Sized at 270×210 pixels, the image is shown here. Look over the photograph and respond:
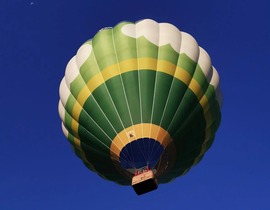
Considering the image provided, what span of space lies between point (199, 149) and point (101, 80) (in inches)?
176

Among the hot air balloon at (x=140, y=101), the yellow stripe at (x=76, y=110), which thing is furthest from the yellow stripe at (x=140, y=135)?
the yellow stripe at (x=76, y=110)

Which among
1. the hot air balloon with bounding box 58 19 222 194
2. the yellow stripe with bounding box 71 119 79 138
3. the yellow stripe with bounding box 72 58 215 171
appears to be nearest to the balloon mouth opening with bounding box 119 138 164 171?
the hot air balloon with bounding box 58 19 222 194

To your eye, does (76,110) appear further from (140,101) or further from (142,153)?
(142,153)

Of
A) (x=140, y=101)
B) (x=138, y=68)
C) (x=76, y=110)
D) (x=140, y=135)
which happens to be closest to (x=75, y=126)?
(x=76, y=110)

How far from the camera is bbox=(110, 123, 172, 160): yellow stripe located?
15969mm

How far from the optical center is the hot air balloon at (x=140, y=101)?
53.1 ft

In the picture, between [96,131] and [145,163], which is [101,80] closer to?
[96,131]

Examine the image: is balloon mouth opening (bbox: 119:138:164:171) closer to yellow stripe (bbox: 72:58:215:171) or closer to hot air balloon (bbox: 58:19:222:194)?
hot air balloon (bbox: 58:19:222:194)

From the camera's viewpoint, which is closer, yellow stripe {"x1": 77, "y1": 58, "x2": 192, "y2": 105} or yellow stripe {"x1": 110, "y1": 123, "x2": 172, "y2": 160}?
yellow stripe {"x1": 110, "y1": 123, "x2": 172, "y2": 160}

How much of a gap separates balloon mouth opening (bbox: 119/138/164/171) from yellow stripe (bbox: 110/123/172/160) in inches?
4.5

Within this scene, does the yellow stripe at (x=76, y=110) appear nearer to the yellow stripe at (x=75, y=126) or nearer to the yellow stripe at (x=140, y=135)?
the yellow stripe at (x=75, y=126)

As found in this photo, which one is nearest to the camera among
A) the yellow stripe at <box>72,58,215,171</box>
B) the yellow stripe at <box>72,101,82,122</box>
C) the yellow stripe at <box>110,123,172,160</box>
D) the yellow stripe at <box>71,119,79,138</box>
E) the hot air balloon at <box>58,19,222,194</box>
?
the yellow stripe at <box>110,123,172,160</box>

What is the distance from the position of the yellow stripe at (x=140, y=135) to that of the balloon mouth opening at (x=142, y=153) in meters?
0.12

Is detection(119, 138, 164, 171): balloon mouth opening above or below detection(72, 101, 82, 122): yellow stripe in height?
below
